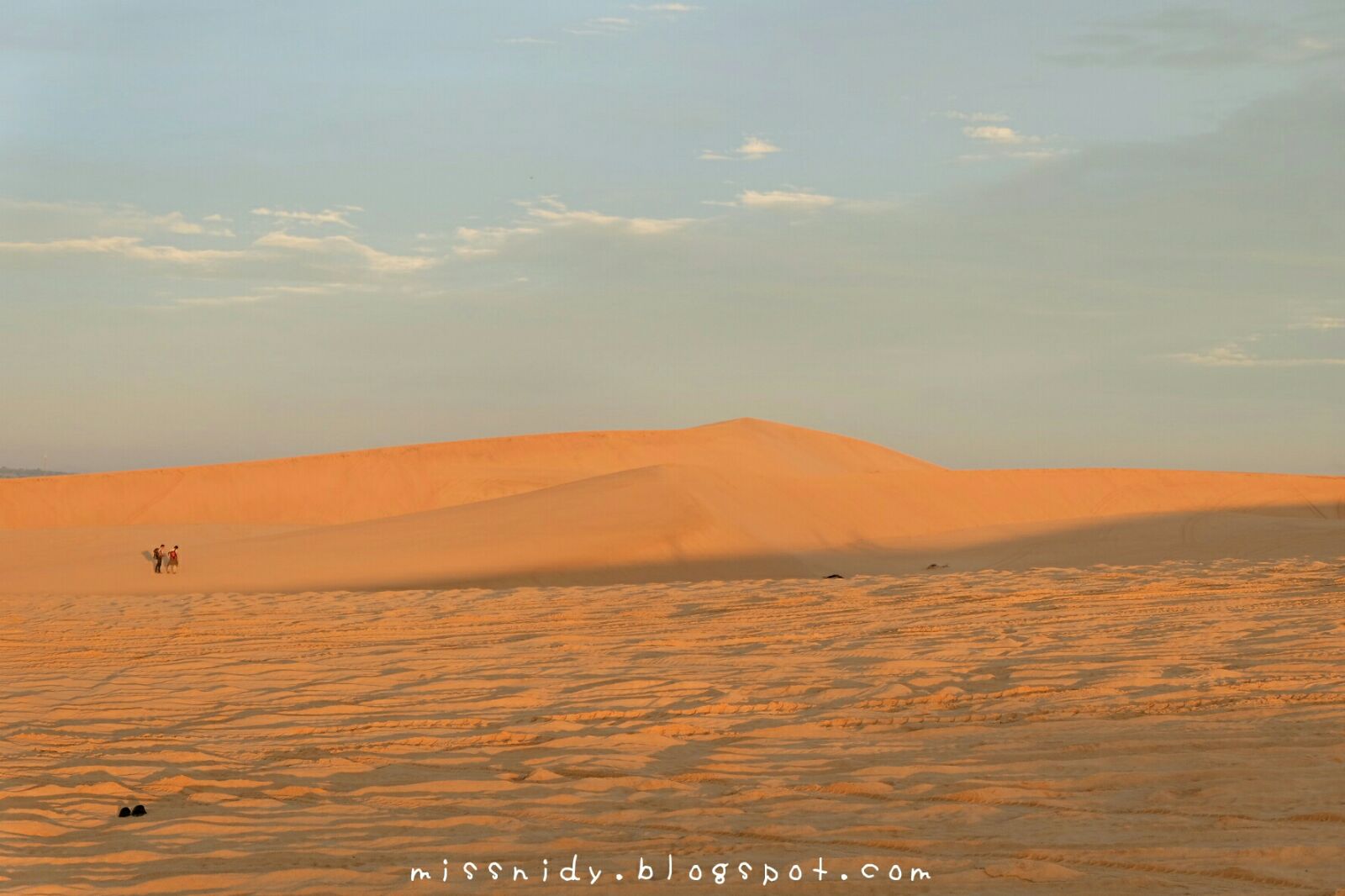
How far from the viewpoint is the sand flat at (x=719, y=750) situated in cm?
509

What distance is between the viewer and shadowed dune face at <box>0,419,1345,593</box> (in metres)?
23.2

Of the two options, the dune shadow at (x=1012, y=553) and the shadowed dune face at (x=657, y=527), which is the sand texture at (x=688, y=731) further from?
the shadowed dune face at (x=657, y=527)

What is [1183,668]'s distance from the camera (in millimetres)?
8680

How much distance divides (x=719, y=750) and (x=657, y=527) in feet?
58.6

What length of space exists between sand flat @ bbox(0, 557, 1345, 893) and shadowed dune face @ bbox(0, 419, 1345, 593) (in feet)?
32.0

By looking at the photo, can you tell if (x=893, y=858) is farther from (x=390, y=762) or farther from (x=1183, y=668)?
(x=1183, y=668)

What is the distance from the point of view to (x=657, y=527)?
82.0 feet

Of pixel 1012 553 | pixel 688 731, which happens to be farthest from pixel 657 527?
pixel 688 731

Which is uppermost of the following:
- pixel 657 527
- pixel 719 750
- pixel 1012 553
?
pixel 657 527

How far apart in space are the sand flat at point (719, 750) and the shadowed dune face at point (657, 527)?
9742 mm

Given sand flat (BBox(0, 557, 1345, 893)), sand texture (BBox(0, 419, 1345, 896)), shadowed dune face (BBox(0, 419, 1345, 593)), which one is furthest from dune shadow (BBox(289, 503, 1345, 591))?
sand flat (BBox(0, 557, 1345, 893))

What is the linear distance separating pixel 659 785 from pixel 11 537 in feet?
113

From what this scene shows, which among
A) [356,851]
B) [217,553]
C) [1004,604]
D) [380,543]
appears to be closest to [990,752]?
[356,851]

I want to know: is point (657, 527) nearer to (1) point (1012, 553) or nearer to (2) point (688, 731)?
(1) point (1012, 553)
